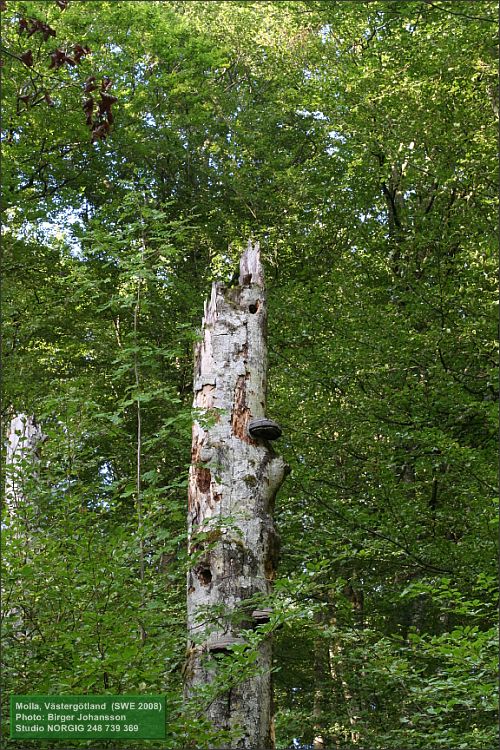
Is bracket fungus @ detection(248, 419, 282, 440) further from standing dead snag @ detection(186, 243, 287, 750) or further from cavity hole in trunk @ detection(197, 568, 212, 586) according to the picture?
cavity hole in trunk @ detection(197, 568, 212, 586)

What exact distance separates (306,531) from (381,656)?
3.95m

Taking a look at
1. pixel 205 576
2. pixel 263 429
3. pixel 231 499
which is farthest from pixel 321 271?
pixel 205 576

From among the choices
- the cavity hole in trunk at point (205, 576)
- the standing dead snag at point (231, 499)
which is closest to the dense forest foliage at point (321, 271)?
the standing dead snag at point (231, 499)

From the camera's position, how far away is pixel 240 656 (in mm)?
4336

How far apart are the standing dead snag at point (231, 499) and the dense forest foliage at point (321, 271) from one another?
3.17 ft

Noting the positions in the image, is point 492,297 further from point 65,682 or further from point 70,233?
point 65,682

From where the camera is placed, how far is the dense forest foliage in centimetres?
953

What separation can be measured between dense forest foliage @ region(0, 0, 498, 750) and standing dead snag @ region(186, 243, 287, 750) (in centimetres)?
97

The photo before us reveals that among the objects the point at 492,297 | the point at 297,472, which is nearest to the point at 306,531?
the point at 297,472

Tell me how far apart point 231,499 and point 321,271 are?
9.17m

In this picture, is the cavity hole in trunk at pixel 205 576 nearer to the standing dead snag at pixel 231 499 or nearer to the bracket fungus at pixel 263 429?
the standing dead snag at pixel 231 499

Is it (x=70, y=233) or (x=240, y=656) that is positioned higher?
(x=70, y=233)

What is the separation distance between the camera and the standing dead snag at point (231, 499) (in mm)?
4848

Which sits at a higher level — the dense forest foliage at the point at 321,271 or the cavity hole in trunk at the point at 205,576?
the dense forest foliage at the point at 321,271
